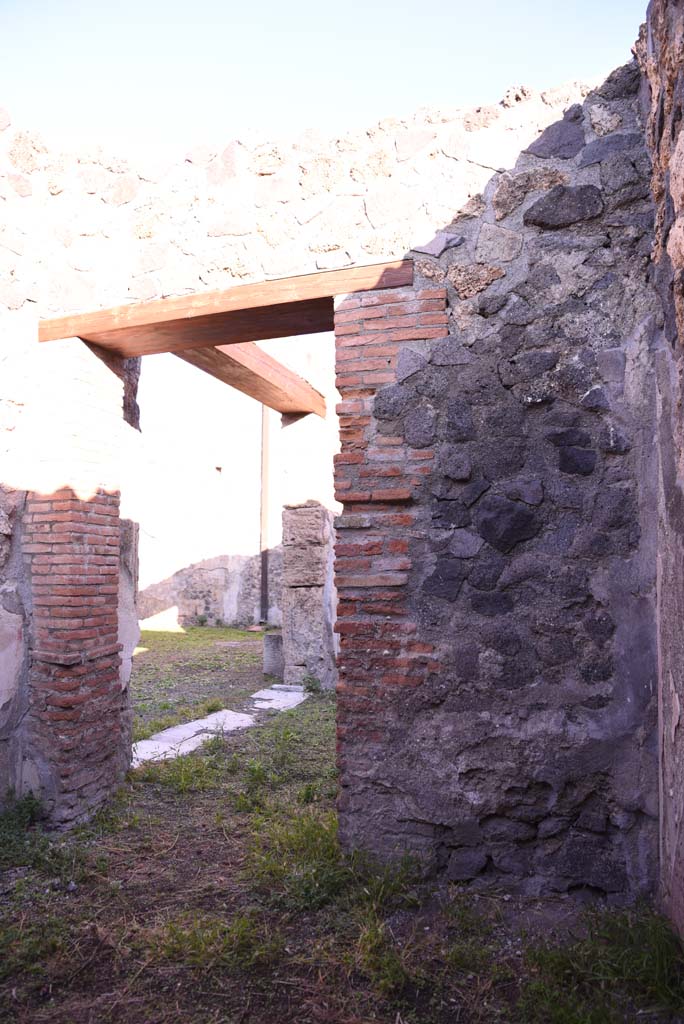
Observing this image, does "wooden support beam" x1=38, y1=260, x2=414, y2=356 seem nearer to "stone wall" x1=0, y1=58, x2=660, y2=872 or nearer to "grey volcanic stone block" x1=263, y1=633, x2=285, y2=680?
"stone wall" x1=0, y1=58, x2=660, y2=872

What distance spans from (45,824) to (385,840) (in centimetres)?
189

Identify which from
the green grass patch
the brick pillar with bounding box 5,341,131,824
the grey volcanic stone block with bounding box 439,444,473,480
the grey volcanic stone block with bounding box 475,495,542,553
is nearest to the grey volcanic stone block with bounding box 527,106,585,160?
the grey volcanic stone block with bounding box 439,444,473,480

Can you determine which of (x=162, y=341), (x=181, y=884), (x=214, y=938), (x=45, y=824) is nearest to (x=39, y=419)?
(x=162, y=341)

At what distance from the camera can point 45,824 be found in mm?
3631

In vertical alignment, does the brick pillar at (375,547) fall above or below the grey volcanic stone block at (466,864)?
above

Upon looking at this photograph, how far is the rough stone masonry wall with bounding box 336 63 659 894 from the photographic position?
2.73 metres

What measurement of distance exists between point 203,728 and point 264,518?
28.6 ft

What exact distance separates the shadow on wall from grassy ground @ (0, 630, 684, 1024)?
10605 millimetres

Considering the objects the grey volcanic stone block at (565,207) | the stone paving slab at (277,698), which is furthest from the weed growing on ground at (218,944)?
the stone paving slab at (277,698)

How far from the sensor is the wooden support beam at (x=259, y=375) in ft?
17.4

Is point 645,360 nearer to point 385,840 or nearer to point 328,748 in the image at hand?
point 385,840

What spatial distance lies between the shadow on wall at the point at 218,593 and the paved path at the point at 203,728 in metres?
6.69

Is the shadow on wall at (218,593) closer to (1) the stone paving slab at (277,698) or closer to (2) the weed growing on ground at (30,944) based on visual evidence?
(1) the stone paving slab at (277,698)

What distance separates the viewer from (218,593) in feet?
48.4
